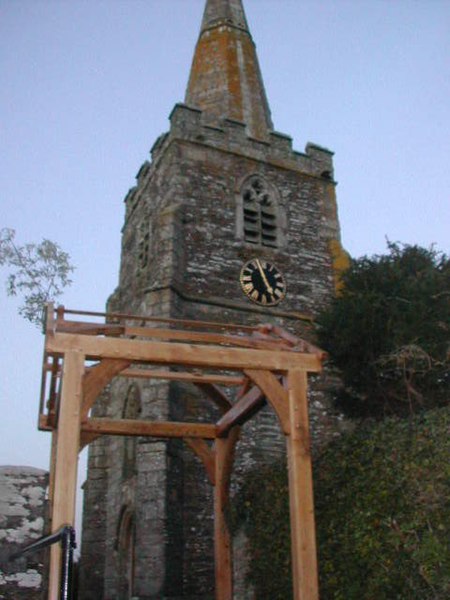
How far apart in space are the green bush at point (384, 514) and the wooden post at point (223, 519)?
2.83 ft

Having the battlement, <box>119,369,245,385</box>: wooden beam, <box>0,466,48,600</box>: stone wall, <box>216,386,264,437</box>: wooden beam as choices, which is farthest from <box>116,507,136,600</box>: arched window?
<box>0,466,48,600</box>: stone wall

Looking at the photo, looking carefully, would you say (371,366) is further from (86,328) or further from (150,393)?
(86,328)

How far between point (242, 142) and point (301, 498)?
14.9m

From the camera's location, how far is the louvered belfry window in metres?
18.9

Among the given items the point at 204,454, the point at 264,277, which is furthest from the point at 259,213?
the point at 204,454

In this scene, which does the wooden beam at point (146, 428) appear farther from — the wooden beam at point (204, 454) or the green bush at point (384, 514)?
the green bush at point (384, 514)

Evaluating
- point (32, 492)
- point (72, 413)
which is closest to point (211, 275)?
point (72, 413)

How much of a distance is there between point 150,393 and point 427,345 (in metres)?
5.84

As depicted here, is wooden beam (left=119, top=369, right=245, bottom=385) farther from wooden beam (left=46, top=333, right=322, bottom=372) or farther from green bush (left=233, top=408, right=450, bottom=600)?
green bush (left=233, top=408, right=450, bottom=600)

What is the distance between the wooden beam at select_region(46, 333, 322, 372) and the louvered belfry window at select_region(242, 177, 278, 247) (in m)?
11.3

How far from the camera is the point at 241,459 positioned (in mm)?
15336

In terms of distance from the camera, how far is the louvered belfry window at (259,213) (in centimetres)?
1894

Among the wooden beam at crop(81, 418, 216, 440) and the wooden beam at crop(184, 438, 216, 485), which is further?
the wooden beam at crop(184, 438, 216, 485)

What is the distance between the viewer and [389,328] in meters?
14.2
